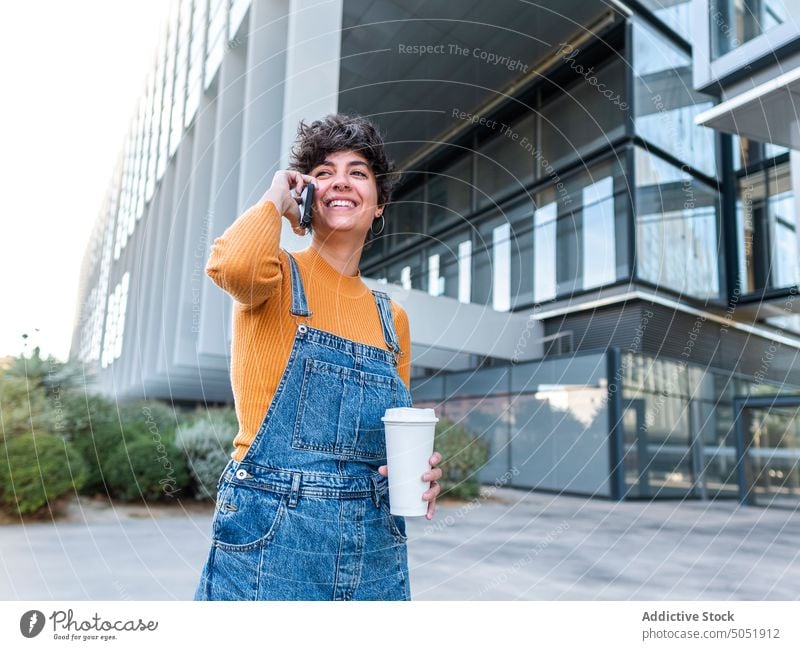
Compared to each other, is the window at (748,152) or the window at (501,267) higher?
the window at (748,152)

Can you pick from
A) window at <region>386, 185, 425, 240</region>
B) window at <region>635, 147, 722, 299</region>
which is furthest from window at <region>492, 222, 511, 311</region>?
window at <region>386, 185, 425, 240</region>

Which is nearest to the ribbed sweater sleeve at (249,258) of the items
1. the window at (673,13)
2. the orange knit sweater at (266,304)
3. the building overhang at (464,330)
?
the orange knit sweater at (266,304)

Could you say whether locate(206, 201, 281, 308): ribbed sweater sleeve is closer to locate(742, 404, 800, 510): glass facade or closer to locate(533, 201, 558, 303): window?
locate(533, 201, 558, 303): window

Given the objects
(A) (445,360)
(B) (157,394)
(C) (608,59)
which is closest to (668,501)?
(A) (445,360)

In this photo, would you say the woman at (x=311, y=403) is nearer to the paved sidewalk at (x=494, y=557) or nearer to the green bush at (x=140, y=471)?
the paved sidewalk at (x=494, y=557)

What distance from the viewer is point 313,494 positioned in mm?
1176

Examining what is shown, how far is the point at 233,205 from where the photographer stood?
5.70m

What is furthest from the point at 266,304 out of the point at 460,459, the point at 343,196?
the point at 460,459

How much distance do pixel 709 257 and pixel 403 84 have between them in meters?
5.43

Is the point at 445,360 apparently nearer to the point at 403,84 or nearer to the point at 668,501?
the point at 668,501

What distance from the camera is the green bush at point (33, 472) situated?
4512 millimetres

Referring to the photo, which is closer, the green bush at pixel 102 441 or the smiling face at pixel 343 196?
the smiling face at pixel 343 196

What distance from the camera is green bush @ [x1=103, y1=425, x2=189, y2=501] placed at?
18.2 feet

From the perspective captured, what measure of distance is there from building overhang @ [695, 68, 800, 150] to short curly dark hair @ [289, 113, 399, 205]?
2.05 meters
